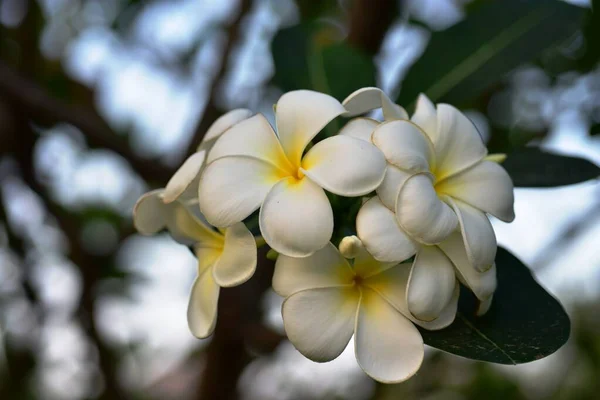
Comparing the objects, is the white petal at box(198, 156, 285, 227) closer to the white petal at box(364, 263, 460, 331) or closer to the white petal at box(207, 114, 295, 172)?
the white petal at box(207, 114, 295, 172)

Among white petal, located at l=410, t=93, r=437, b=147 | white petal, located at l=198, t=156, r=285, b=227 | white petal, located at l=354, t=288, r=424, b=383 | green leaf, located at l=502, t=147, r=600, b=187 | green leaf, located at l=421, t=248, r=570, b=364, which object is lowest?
green leaf, located at l=502, t=147, r=600, b=187

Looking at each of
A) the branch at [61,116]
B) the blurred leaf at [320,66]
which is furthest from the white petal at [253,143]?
the branch at [61,116]

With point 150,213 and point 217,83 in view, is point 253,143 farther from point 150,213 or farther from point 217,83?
point 217,83

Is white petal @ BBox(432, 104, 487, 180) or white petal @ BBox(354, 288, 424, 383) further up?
white petal @ BBox(432, 104, 487, 180)

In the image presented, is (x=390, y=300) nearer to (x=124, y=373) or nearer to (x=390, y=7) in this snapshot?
(x=390, y=7)

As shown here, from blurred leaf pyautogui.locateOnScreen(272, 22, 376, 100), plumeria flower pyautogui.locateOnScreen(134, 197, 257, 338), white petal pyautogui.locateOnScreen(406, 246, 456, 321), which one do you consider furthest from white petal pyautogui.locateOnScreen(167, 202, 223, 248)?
blurred leaf pyautogui.locateOnScreen(272, 22, 376, 100)

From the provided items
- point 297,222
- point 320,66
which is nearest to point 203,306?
point 297,222

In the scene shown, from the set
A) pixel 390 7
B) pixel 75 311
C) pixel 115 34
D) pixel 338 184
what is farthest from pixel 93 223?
pixel 338 184

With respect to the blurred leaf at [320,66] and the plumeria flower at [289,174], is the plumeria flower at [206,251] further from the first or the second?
the blurred leaf at [320,66]
